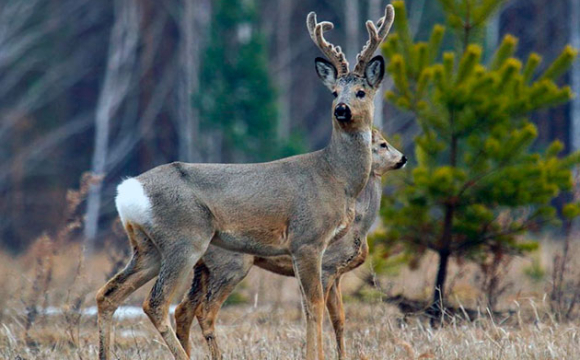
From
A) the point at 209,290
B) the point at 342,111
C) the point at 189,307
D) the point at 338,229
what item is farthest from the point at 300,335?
the point at 342,111

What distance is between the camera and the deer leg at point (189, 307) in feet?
24.8

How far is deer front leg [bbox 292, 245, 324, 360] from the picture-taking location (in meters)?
6.82

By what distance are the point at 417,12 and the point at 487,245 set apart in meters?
16.5

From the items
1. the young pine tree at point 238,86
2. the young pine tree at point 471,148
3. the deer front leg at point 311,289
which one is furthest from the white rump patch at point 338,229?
the young pine tree at point 238,86

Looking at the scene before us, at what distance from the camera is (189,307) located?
7.62 meters

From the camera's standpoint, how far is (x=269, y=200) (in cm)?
689

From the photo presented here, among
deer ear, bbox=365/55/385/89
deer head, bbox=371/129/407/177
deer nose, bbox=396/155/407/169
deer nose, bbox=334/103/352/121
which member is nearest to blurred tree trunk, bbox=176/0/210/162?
deer head, bbox=371/129/407/177

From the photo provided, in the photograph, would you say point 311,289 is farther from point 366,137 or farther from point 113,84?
point 113,84

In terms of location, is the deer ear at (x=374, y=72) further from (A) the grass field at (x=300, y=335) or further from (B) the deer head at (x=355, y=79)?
(A) the grass field at (x=300, y=335)

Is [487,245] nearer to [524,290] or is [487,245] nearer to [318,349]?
[524,290]

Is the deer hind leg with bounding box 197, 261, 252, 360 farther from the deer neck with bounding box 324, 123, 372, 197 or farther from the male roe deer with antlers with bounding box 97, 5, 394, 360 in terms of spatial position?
the deer neck with bounding box 324, 123, 372, 197

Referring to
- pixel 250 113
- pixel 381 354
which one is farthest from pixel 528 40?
pixel 381 354

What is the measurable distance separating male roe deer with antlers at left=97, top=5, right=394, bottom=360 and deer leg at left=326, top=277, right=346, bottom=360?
2.31ft

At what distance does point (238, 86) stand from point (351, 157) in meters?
13.0
